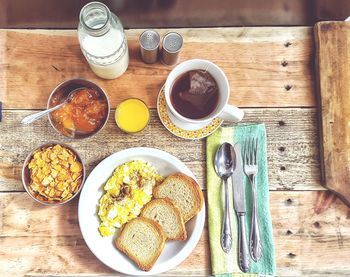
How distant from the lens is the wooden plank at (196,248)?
1260 mm

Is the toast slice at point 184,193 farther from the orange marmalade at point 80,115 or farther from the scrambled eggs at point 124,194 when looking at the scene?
the orange marmalade at point 80,115

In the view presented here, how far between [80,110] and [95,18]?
0.25 metres

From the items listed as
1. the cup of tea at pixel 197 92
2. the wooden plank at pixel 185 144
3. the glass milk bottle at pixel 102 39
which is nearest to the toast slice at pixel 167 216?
the wooden plank at pixel 185 144

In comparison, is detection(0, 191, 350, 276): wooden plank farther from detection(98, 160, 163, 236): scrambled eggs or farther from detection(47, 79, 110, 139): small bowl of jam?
detection(47, 79, 110, 139): small bowl of jam

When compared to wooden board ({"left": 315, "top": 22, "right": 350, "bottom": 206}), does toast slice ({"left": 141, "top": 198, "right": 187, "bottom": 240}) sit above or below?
below

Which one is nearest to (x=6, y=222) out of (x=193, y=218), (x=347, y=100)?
(x=193, y=218)

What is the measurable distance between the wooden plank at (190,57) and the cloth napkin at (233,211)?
9 centimetres

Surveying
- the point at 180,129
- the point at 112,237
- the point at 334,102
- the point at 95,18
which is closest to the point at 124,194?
the point at 112,237

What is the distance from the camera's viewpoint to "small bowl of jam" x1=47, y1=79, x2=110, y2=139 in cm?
125

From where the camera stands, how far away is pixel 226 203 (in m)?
1.27

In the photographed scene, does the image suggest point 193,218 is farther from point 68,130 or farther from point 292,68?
point 292,68

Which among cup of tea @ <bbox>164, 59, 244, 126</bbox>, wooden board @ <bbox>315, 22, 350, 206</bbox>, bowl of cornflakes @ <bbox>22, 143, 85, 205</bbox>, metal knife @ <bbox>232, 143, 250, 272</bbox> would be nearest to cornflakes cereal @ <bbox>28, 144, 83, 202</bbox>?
bowl of cornflakes @ <bbox>22, 143, 85, 205</bbox>

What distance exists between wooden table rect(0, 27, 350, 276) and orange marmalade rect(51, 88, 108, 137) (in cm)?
6

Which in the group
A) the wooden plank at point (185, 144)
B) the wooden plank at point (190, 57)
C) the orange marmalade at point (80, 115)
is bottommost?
the wooden plank at point (185, 144)
